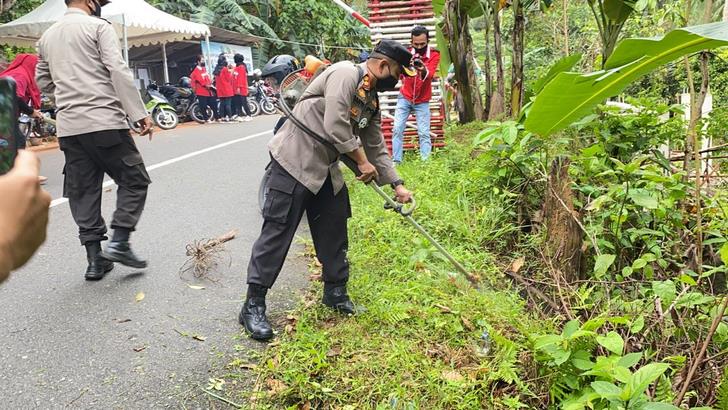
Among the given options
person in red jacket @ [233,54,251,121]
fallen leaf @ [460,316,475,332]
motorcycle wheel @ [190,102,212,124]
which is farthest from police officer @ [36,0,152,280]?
person in red jacket @ [233,54,251,121]

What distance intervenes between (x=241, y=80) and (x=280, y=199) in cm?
1433

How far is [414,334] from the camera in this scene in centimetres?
281

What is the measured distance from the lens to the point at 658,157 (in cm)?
382

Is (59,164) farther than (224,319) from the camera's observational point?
Yes

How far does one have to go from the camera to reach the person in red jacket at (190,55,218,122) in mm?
14844

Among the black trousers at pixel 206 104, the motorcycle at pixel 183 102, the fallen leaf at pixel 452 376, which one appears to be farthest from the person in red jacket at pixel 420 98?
the black trousers at pixel 206 104

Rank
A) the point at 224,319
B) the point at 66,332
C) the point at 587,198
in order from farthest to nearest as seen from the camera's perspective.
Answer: the point at 587,198 → the point at 224,319 → the point at 66,332

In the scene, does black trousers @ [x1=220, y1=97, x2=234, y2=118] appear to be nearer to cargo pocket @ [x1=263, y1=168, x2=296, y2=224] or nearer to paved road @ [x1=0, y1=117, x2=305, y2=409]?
paved road @ [x1=0, y1=117, x2=305, y2=409]

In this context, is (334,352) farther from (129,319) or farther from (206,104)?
(206,104)

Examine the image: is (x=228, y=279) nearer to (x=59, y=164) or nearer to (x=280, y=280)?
(x=280, y=280)

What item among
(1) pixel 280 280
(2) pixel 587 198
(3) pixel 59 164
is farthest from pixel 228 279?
(3) pixel 59 164

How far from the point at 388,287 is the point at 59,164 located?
699 centimetres

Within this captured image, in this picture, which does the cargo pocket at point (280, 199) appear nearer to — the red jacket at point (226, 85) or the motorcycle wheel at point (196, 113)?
the motorcycle wheel at point (196, 113)

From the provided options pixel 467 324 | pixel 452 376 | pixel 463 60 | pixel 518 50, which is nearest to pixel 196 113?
pixel 463 60
